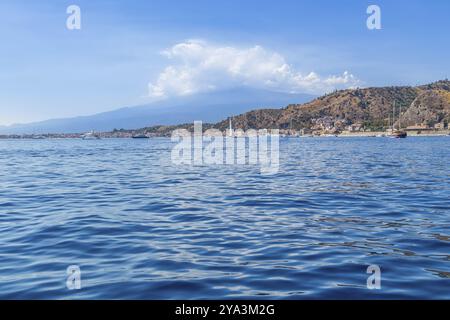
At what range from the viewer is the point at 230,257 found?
1320 cm

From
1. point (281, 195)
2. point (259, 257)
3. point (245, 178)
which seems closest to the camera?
point (259, 257)

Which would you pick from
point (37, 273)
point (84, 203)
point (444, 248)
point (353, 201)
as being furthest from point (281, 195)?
point (37, 273)

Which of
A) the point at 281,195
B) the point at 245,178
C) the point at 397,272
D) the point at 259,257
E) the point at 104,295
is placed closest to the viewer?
the point at 104,295

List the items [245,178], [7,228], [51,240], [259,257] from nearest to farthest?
[259,257] → [51,240] → [7,228] → [245,178]

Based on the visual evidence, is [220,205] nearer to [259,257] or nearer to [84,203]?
[84,203]

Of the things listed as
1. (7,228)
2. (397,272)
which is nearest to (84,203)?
(7,228)

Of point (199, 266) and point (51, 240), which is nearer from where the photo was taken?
point (199, 266)

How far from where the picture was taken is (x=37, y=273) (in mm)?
11969

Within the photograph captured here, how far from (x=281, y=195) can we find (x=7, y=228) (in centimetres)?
1390

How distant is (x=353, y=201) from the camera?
23.8 meters

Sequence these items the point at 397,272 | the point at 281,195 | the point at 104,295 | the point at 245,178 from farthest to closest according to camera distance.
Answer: the point at 245,178, the point at 281,195, the point at 397,272, the point at 104,295

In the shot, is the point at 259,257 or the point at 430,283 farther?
the point at 259,257

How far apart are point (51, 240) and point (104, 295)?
629cm

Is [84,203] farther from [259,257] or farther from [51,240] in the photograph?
[259,257]
